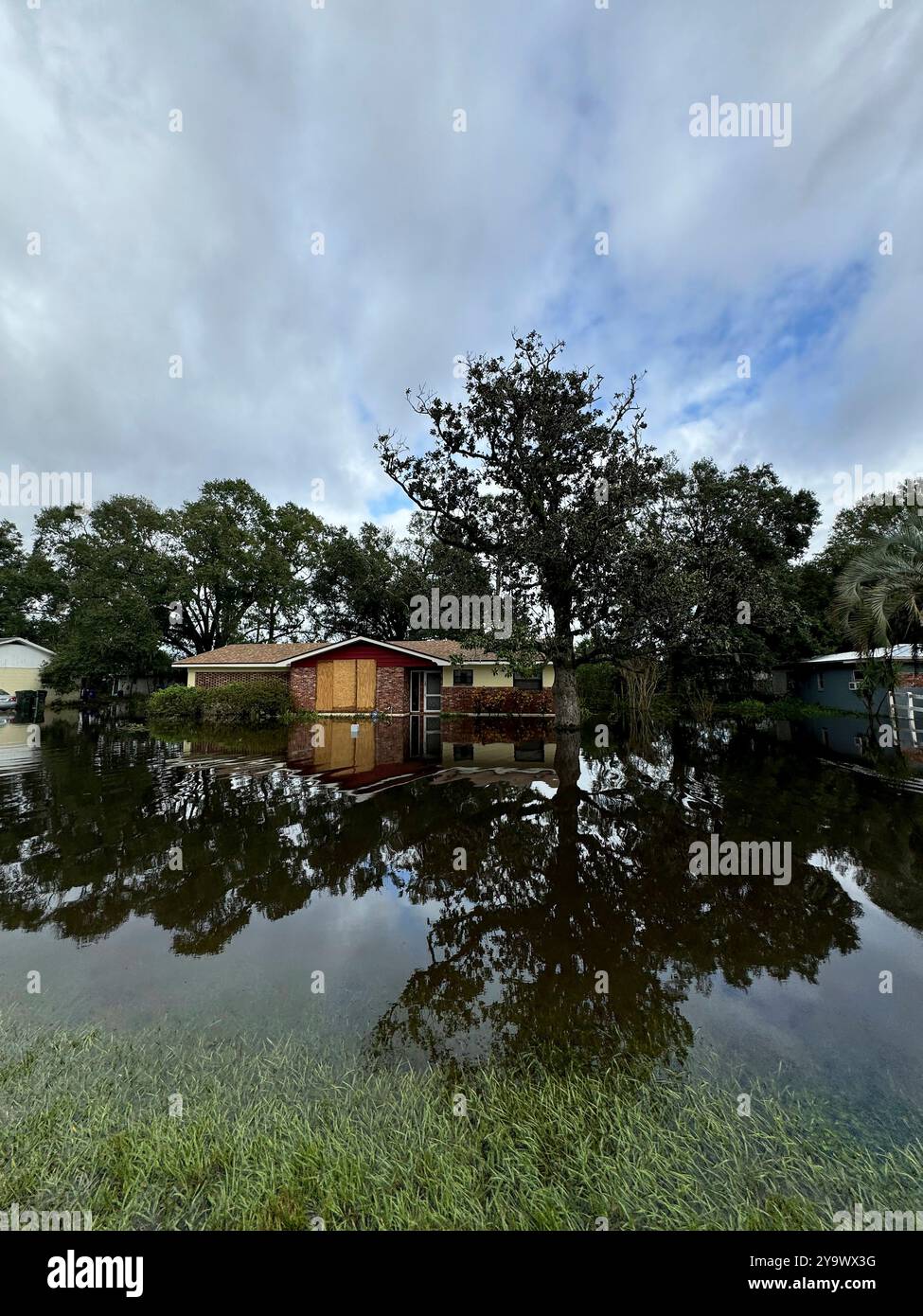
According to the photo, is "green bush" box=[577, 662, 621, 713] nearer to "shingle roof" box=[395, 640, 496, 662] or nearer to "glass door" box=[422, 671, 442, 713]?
"shingle roof" box=[395, 640, 496, 662]

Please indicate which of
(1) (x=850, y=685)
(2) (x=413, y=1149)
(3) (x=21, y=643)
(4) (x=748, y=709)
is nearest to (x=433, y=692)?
(4) (x=748, y=709)

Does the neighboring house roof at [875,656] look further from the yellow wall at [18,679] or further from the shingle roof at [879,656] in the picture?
the yellow wall at [18,679]

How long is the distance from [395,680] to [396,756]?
416 inches

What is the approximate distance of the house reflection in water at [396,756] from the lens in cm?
1029

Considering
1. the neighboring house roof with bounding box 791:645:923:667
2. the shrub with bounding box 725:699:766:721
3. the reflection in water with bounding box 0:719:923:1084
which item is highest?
the neighboring house roof with bounding box 791:645:923:667

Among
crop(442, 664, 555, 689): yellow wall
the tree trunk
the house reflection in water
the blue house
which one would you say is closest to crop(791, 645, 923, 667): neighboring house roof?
the blue house

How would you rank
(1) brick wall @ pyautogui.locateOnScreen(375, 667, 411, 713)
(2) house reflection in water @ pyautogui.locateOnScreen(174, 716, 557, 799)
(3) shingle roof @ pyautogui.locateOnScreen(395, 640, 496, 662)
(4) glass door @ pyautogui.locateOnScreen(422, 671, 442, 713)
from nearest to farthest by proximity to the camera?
(2) house reflection in water @ pyautogui.locateOnScreen(174, 716, 557, 799) → (3) shingle roof @ pyautogui.locateOnScreen(395, 640, 496, 662) → (1) brick wall @ pyautogui.locateOnScreen(375, 667, 411, 713) → (4) glass door @ pyautogui.locateOnScreen(422, 671, 442, 713)

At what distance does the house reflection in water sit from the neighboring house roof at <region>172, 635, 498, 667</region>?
427 centimetres

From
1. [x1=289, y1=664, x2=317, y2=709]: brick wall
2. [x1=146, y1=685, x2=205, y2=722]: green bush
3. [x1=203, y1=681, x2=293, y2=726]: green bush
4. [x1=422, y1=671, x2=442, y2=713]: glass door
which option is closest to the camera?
[x1=203, y1=681, x2=293, y2=726]: green bush

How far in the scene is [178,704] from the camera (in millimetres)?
22172

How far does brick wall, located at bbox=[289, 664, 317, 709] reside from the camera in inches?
929

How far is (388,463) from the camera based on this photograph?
54.1ft

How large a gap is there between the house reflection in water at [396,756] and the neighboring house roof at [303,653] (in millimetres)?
4273

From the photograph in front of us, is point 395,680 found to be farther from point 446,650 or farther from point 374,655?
point 446,650
